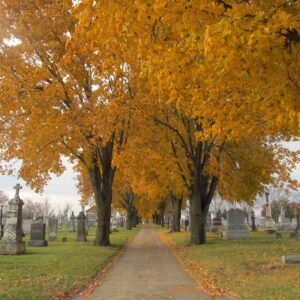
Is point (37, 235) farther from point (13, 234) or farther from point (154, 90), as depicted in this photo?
point (154, 90)

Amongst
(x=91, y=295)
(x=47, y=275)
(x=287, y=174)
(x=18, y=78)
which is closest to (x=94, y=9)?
(x=91, y=295)

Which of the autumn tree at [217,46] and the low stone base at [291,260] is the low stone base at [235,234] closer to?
the low stone base at [291,260]

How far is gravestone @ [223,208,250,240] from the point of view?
26328mm

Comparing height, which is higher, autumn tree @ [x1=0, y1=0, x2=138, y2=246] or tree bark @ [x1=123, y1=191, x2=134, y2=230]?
autumn tree @ [x1=0, y1=0, x2=138, y2=246]

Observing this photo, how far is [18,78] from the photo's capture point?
16188mm

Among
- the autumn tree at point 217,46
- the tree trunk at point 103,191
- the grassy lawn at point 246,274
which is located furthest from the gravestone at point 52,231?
the autumn tree at point 217,46

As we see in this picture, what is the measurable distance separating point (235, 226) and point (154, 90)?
17.7 m

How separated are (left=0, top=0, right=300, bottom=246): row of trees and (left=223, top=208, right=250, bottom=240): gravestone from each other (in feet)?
4.05

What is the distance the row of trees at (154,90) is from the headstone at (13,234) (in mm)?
2843

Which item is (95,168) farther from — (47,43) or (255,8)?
(255,8)

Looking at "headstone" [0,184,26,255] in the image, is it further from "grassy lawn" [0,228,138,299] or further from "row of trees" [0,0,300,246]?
"row of trees" [0,0,300,246]

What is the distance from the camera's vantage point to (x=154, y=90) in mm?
11047

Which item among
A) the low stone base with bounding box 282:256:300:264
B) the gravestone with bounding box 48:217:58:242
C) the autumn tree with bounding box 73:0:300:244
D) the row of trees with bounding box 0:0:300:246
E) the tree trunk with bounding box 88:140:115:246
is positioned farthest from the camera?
the gravestone with bounding box 48:217:58:242

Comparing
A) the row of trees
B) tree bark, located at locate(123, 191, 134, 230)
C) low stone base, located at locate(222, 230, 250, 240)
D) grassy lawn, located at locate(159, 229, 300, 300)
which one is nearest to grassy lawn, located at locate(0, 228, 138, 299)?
grassy lawn, located at locate(159, 229, 300, 300)
